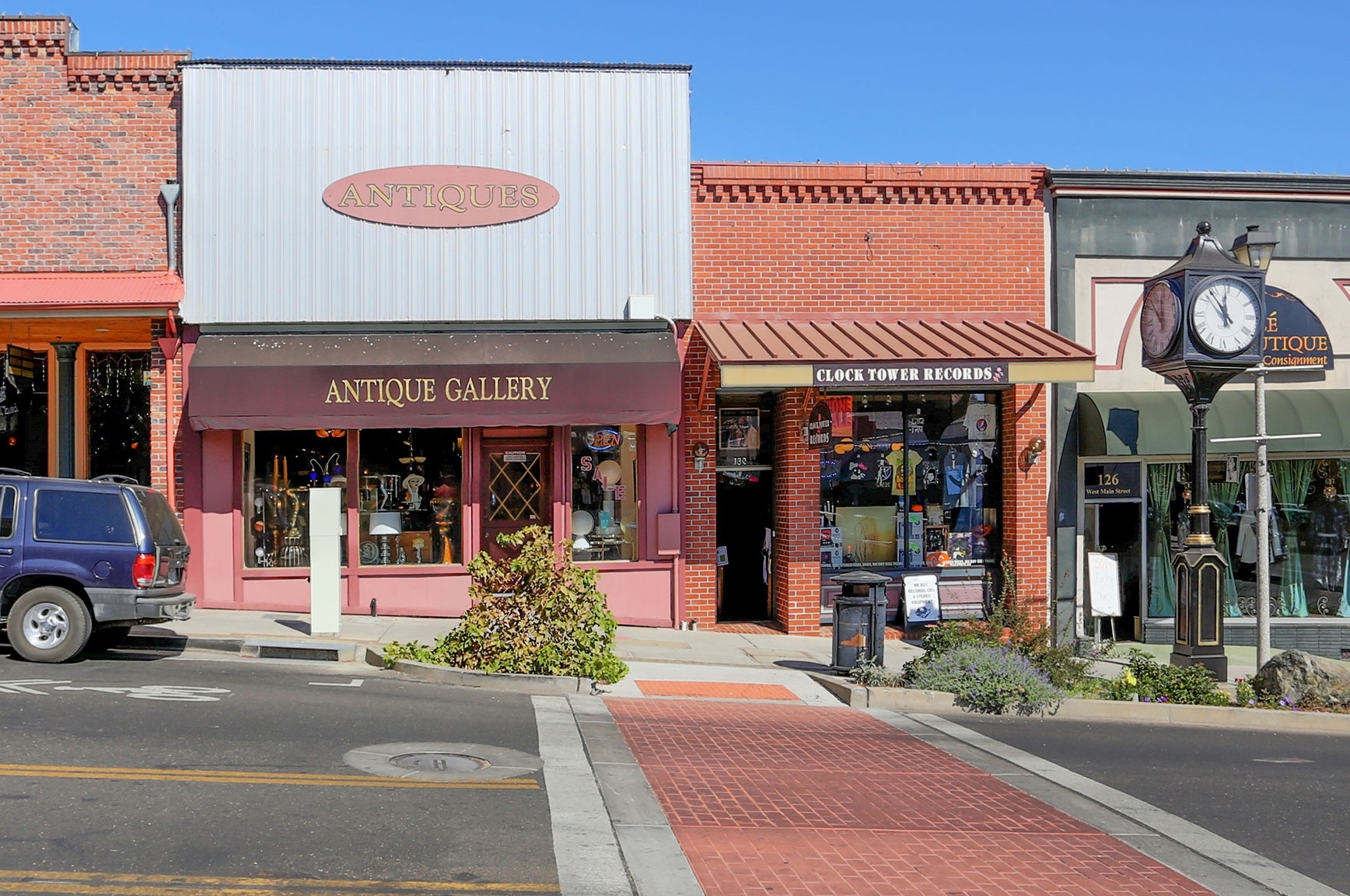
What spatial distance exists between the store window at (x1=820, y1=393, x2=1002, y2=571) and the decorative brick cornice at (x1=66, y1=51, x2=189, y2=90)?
9761 mm

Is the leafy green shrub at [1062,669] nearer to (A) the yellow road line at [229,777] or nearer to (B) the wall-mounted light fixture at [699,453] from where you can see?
(B) the wall-mounted light fixture at [699,453]

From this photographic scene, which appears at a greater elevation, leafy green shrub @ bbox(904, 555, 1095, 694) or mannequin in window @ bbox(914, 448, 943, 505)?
mannequin in window @ bbox(914, 448, 943, 505)

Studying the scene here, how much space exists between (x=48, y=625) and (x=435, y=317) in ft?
21.1

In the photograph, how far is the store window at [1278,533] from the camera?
17.6 m

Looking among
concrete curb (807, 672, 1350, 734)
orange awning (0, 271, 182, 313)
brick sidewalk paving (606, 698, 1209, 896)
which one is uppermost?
orange awning (0, 271, 182, 313)

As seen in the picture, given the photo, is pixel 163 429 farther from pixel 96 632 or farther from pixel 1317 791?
pixel 1317 791

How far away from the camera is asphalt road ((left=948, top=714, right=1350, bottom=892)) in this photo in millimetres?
7578

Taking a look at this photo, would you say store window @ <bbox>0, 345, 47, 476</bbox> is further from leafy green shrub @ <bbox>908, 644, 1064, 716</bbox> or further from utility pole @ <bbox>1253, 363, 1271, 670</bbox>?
utility pole @ <bbox>1253, 363, 1271, 670</bbox>

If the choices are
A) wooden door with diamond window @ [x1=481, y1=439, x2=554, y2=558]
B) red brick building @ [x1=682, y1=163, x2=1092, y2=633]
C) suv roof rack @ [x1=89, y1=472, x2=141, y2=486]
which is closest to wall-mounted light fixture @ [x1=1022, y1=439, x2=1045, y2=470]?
red brick building @ [x1=682, y1=163, x2=1092, y2=633]

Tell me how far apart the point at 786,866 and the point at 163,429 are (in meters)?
12.3

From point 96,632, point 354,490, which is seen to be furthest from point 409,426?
point 96,632

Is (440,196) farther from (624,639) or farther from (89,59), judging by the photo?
(624,639)

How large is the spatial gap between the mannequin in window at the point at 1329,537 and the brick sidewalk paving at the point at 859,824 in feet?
34.5

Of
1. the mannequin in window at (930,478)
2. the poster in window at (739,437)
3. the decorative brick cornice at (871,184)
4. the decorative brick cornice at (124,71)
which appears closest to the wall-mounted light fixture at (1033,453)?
the mannequin in window at (930,478)
